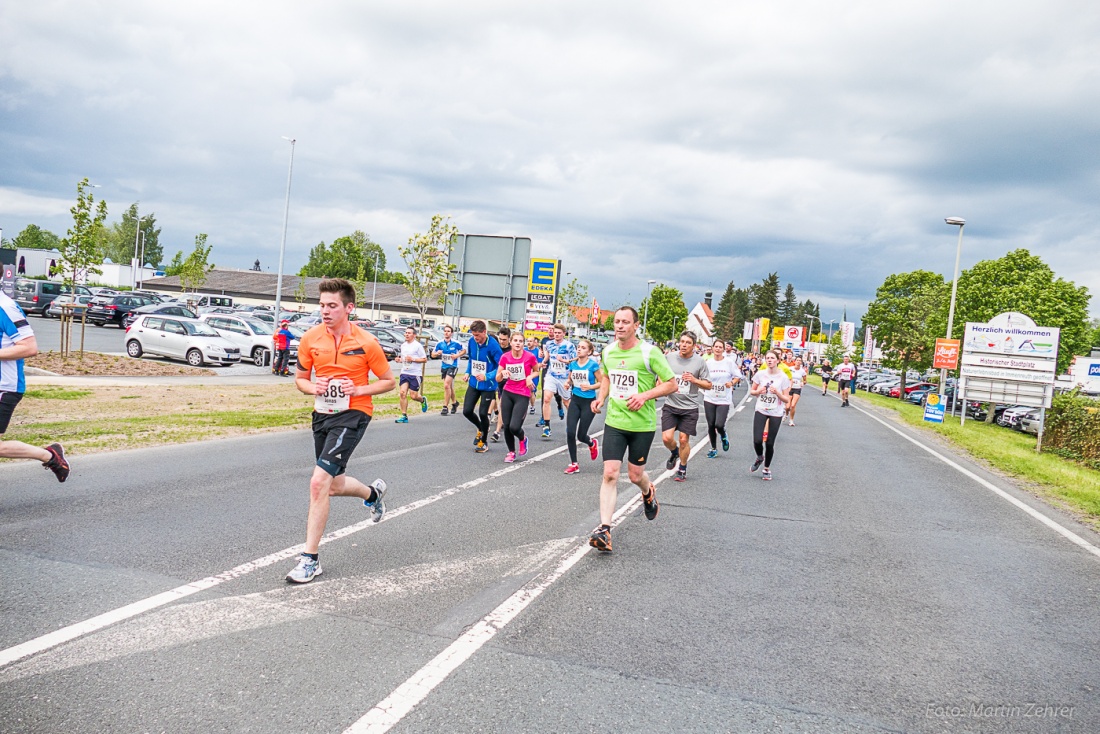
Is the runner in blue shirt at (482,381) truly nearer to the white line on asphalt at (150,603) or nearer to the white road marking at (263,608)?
the white line on asphalt at (150,603)

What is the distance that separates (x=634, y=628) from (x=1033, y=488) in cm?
1026

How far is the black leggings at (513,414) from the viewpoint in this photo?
10.5 metres

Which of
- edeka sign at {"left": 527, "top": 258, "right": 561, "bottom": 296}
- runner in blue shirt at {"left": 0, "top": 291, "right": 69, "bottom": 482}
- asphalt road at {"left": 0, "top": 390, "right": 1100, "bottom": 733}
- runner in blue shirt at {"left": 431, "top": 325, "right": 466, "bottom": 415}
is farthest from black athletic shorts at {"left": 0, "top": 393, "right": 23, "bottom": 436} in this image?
edeka sign at {"left": 527, "top": 258, "right": 561, "bottom": 296}

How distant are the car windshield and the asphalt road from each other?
17.6 metres

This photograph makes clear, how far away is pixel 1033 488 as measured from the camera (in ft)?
38.6

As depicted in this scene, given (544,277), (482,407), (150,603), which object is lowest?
(150,603)

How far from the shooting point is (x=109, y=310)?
39750 mm

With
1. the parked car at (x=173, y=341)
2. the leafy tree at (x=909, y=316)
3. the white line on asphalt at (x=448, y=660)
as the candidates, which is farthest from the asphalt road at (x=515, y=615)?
the leafy tree at (x=909, y=316)

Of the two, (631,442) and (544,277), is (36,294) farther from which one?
(631,442)

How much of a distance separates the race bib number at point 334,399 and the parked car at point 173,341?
21.6 metres

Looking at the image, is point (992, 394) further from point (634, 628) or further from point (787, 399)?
point (634, 628)

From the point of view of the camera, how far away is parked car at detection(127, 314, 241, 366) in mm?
24156

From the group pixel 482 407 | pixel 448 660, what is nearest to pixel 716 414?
pixel 482 407

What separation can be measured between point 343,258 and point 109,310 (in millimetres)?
67953
